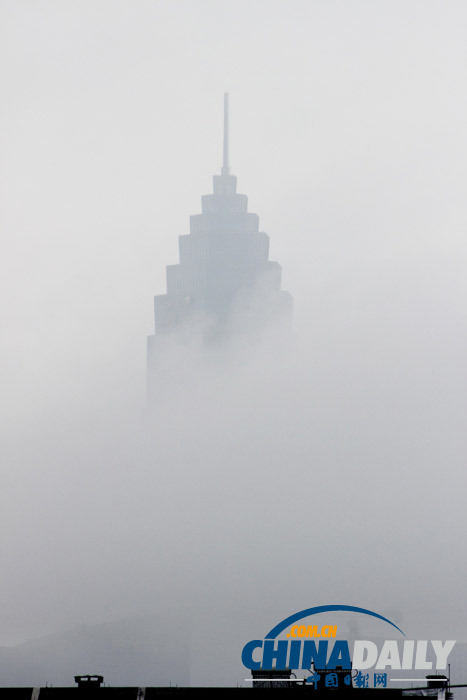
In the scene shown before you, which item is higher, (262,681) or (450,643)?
(450,643)

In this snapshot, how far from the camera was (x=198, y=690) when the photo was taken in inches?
4481

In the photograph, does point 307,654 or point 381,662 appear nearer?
point 381,662

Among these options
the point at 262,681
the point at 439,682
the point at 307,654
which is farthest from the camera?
the point at 262,681

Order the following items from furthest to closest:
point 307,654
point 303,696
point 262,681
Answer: point 262,681
point 307,654
point 303,696

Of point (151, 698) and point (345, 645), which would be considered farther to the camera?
point (345, 645)

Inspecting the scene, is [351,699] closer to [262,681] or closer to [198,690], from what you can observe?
[198,690]

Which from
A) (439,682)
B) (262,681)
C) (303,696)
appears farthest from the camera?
(262,681)

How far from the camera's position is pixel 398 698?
110500 mm

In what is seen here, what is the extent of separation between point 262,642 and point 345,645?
1149 cm

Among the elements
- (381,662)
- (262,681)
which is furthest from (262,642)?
(381,662)

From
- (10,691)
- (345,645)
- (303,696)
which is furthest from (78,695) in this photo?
(345,645)

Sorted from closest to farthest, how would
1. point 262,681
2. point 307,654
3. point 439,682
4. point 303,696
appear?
point 303,696, point 439,682, point 307,654, point 262,681

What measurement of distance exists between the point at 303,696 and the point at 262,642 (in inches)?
1009

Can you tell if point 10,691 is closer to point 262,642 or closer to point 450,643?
point 262,642
